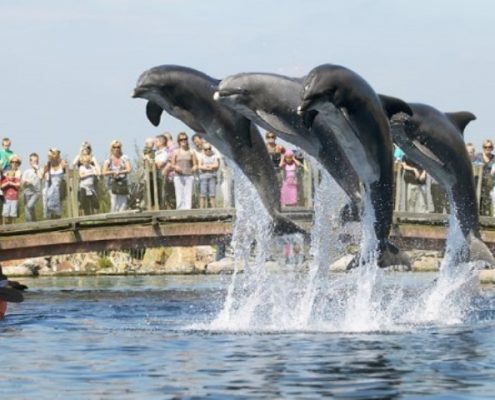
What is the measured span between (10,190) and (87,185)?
1.73m

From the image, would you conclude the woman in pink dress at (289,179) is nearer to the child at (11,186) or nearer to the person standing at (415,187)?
the person standing at (415,187)

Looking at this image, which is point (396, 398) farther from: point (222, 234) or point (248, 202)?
point (222, 234)

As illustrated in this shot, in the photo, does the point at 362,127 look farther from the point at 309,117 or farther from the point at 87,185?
the point at 87,185

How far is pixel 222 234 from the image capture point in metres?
36.5

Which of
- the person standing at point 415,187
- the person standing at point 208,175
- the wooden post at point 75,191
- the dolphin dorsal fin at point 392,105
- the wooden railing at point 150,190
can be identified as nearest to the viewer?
the dolphin dorsal fin at point 392,105

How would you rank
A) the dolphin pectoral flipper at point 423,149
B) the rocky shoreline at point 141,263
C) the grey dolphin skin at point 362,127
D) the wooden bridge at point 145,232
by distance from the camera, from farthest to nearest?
the rocky shoreline at point 141,263
the wooden bridge at point 145,232
the dolphin pectoral flipper at point 423,149
the grey dolphin skin at point 362,127

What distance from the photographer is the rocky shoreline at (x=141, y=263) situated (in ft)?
148

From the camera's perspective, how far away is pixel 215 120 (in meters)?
24.9

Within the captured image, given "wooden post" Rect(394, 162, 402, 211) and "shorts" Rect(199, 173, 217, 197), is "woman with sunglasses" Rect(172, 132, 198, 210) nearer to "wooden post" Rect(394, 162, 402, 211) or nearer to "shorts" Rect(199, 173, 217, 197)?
"shorts" Rect(199, 173, 217, 197)

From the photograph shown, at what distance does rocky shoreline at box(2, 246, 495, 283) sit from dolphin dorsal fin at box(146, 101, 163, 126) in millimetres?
19222

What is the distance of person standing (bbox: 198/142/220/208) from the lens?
34.3 metres

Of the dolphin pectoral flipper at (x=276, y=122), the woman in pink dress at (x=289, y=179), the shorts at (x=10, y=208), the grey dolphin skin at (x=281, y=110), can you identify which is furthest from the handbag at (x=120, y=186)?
the dolphin pectoral flipper at (x=276, y=122)

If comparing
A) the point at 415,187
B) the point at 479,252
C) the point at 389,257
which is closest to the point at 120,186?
the point at 415,187

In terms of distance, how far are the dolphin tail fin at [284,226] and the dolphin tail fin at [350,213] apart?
76 cm
